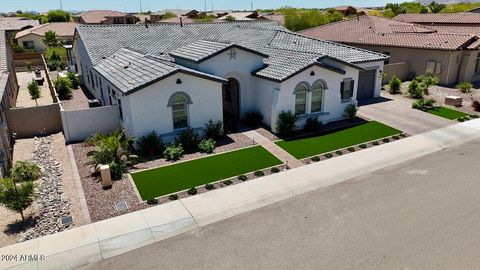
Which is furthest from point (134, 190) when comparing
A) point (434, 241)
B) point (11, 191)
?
point (434, 241)

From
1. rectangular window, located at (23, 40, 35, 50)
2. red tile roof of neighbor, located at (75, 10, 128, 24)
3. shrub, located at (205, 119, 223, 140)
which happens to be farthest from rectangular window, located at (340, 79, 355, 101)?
red tile roof of neighbor, located at (75, 10, 128, 24)

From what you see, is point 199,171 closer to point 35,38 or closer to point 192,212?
point 192,212

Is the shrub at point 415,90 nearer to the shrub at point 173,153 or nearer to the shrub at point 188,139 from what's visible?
the shrub at point 188,139

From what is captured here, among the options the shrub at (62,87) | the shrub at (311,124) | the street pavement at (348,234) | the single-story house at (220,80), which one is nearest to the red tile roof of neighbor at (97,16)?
the shrub at (62,87)

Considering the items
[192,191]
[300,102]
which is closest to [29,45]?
[300,102]

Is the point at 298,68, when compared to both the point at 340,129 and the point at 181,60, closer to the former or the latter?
the point at 340,129
